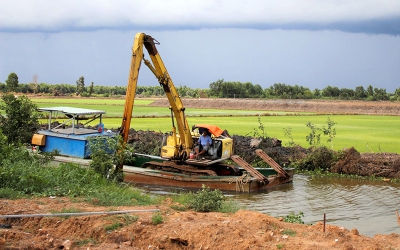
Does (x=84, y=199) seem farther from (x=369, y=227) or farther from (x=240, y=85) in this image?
(x=240, y=85)

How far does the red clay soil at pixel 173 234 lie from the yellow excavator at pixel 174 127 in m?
7.15

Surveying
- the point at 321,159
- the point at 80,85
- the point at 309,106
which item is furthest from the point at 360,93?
the point at 321,159

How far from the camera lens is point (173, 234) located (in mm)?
8273

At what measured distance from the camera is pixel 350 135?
34.4 metres

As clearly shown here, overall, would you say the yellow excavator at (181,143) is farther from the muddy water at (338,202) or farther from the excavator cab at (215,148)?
the muddy water at (338,202)

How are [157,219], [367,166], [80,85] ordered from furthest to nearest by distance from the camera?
[80,85] → [367,166] → [157,219]

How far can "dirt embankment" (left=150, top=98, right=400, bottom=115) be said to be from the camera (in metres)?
65.5

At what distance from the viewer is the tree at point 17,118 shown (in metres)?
21.0

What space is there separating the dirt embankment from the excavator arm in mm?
50229

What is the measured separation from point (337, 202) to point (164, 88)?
6.72 meters

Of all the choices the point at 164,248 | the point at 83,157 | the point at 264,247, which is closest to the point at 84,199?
the point at 164,248

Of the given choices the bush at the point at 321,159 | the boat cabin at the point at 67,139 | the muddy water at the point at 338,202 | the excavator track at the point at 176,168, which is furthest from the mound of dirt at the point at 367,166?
the boat cabin at the point at 67,139

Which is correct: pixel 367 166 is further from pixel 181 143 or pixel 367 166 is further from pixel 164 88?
pixel 164 88

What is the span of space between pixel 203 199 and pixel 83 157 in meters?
8.99
